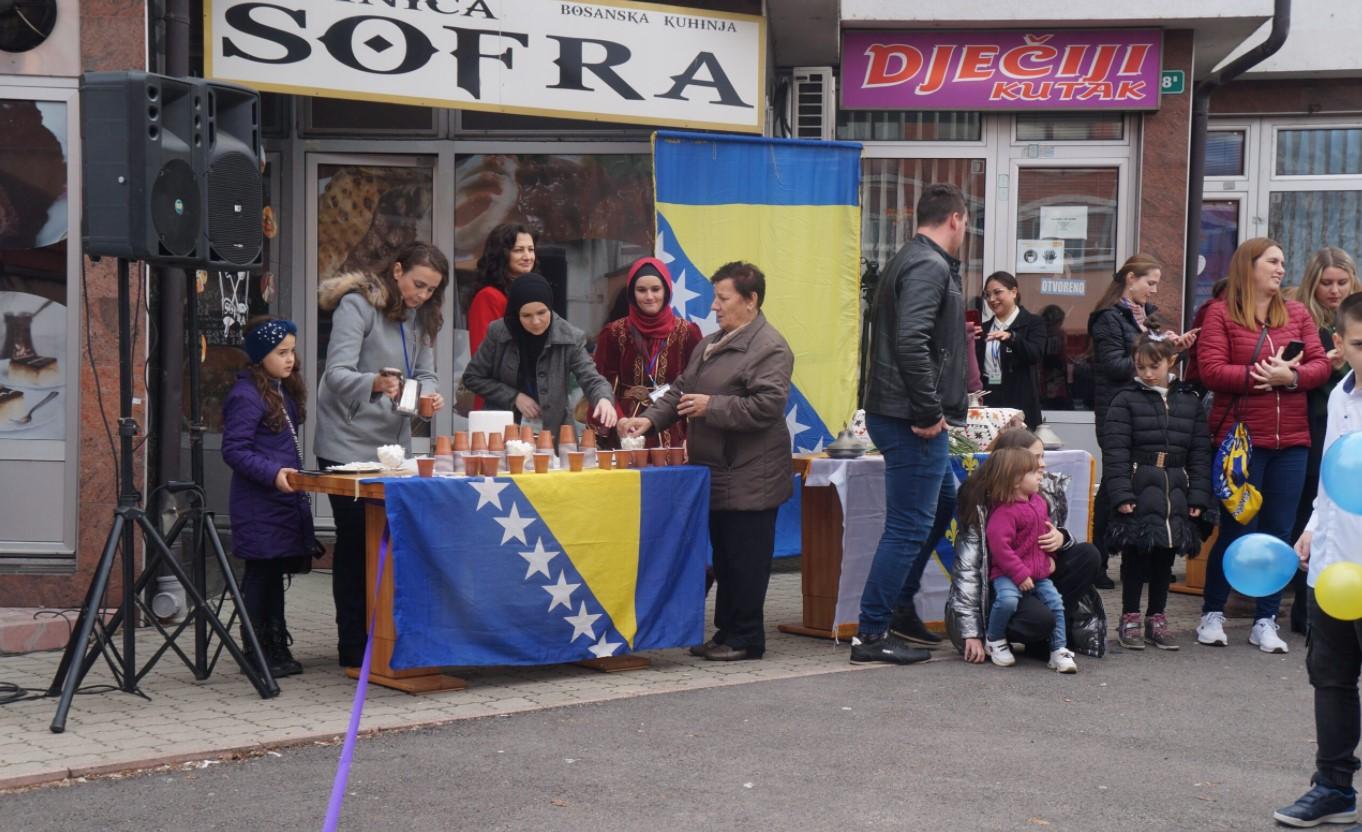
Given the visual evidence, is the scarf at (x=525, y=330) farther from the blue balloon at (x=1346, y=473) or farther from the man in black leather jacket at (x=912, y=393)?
the blue balloon at (x=1346, y=473)

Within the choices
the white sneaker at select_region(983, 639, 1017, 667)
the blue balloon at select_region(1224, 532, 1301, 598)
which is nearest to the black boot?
the white sneaker at select_region(983, 639, 1017, 667)

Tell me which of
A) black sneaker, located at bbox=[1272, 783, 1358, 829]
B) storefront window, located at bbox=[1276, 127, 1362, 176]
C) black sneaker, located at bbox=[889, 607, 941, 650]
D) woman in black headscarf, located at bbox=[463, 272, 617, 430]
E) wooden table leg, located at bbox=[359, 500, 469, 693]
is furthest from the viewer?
storefront window, located at bbox=[1276, 127, 1362, 176]

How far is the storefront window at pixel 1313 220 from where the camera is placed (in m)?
14.3

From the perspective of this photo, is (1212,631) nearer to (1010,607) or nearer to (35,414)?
(1010,607)

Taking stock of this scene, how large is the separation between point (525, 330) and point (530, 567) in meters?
1.40

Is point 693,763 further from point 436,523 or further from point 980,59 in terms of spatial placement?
point 980,59

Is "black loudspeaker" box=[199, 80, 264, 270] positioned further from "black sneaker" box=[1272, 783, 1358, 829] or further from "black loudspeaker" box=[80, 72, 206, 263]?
"black sneaker" box=[1272, 783, 1358, 829]

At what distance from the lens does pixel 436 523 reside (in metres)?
6.54

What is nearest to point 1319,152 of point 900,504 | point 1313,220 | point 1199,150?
point 1313,220

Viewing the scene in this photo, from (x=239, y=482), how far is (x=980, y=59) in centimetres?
715

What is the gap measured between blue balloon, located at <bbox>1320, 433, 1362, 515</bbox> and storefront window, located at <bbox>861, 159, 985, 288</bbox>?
7.79 m

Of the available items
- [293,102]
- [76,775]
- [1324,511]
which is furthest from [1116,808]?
[293,102]

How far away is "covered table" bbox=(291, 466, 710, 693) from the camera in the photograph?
6.54m

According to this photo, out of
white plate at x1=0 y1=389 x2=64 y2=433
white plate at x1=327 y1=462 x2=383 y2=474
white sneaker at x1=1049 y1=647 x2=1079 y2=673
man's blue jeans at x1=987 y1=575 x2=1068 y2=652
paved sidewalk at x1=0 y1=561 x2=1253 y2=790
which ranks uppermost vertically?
white plate at x1=0 y1=389 x2=64 y2=433
